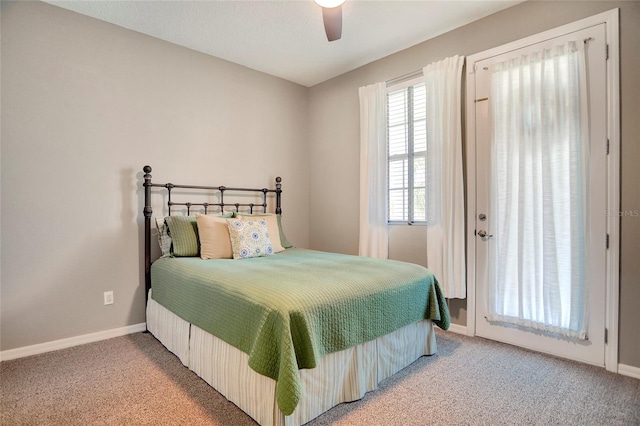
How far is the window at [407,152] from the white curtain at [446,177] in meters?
0.14

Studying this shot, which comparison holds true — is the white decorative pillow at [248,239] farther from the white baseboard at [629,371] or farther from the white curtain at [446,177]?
the white baseboard at [629,371]

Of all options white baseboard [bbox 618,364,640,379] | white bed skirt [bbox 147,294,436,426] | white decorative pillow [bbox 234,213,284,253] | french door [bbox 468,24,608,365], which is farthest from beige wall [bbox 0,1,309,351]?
white baseboard [bbox 618,364,640,379]

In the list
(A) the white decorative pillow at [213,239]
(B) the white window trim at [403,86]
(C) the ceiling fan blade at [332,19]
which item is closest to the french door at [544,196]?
(B) the white window trim at [403,86]

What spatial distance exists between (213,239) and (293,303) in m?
1.50

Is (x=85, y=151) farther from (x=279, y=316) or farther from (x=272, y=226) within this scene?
(x=279, y=316)

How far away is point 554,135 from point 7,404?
3.83 metres

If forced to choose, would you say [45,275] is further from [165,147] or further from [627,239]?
[627,239]

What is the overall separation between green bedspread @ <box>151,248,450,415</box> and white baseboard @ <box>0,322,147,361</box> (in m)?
0.58

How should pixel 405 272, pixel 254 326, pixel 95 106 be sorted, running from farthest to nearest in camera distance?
pixel 95 106 < pixel 405 272 < pixel 254 326

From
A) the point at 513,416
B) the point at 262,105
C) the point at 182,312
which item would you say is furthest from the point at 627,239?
the point at 262,105

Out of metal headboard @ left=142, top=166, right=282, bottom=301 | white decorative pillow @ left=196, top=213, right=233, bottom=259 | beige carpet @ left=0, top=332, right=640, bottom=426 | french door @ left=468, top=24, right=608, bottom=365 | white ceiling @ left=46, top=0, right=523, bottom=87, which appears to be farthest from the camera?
metal headboard @ left=142, top=166, right=282, bottom=301

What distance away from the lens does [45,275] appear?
8.26 ft

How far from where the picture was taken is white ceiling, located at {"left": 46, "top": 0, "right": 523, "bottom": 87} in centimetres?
257

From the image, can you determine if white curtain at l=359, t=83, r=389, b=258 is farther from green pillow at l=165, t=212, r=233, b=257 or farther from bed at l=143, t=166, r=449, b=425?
green pillow at l=165, t=212, r=233, b=257
